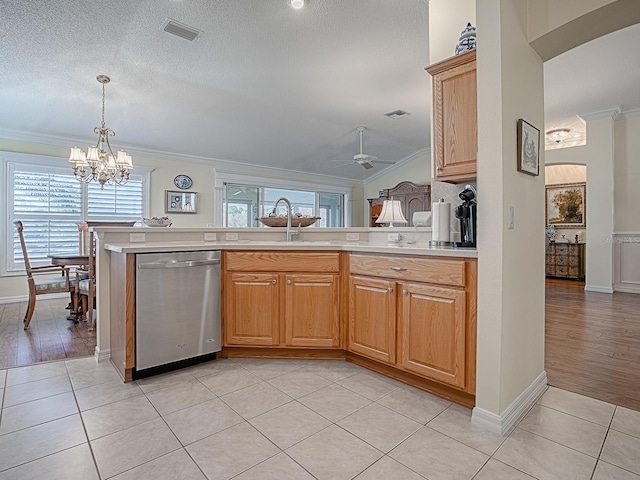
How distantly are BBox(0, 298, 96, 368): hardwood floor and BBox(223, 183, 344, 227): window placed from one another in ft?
11.4

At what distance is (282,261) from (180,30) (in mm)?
2475

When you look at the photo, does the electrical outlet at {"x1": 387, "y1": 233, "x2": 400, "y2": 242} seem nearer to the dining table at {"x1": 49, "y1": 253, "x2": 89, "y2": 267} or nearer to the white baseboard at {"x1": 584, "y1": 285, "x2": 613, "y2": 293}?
the dining table at {"x1": 49, "y1": 253, "x2": 89, "y2": 267}

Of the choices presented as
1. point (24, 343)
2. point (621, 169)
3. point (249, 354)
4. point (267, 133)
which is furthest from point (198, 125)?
point (621, 169)

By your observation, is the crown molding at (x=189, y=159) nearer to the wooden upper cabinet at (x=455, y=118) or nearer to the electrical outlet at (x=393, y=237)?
the electrical outlet at (x=393, y=237)

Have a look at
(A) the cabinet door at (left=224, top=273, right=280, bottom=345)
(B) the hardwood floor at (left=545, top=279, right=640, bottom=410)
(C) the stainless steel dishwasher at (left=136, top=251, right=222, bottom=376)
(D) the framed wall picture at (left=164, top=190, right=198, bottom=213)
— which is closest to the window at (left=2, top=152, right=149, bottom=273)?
(D) the framed wall picture at (left=164, top=190, right=198, bottom=213)

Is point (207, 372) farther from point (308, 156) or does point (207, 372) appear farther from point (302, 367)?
point (308, 156)

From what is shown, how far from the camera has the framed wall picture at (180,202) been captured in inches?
250

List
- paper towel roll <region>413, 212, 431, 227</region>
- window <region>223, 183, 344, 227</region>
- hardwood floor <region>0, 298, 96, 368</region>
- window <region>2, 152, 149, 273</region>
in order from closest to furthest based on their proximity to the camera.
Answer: hardwood floor <region>0, 298, 96, 368</region> → paper towel roll <region>413, 212, 431, 227</region> → window <region>2, 152, 149, 273</region> → window <region>223, 183, 344, 227</region>

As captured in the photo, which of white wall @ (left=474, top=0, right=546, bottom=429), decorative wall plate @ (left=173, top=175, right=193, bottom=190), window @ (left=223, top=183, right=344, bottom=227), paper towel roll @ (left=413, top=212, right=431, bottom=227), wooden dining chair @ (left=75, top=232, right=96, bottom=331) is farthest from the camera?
window @ (left=223, top=183, right=344, bottom=227)

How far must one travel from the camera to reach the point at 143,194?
20.0ft

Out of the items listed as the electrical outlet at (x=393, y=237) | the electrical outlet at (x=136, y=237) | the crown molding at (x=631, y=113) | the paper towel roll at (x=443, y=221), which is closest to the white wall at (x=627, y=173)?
the crown molding at (x=631, y=113)

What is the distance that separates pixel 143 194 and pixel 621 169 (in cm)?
808

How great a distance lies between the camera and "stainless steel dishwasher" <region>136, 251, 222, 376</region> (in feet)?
7.81

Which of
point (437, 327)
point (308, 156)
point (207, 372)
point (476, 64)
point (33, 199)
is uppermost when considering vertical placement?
point (308, 156)
